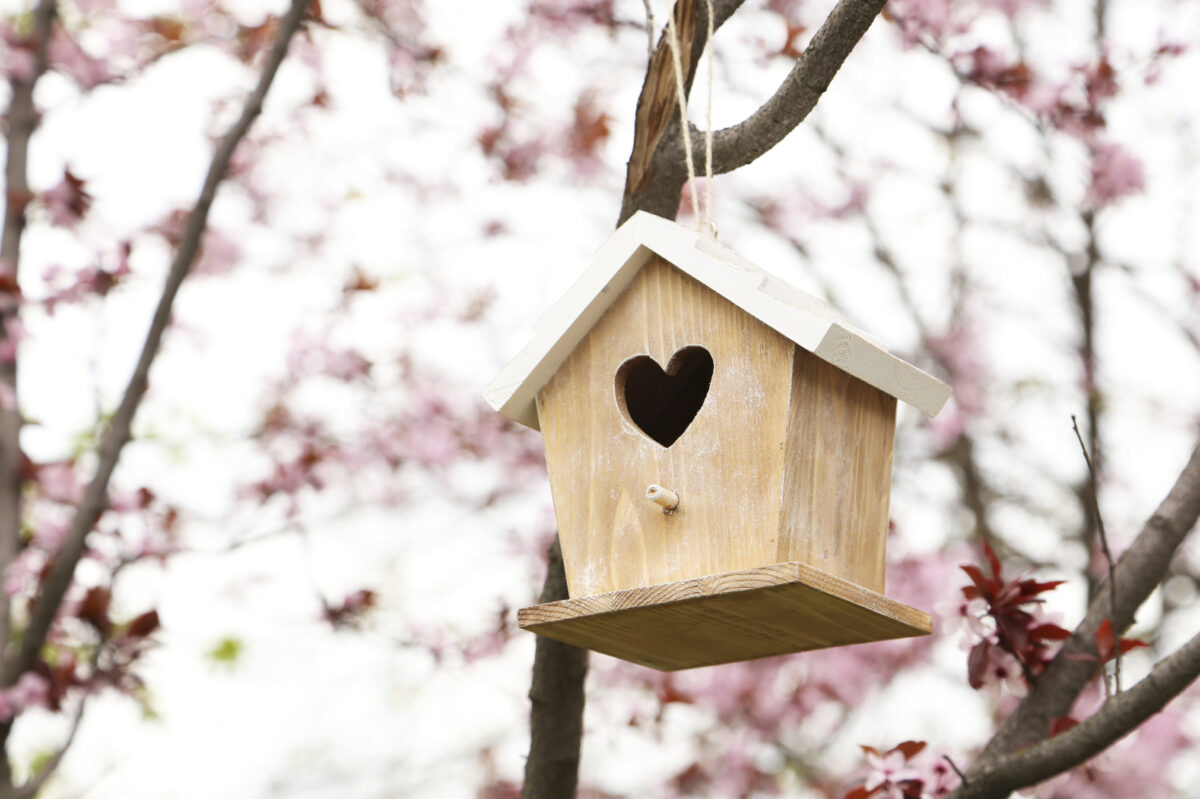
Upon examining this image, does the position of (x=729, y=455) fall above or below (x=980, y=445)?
below

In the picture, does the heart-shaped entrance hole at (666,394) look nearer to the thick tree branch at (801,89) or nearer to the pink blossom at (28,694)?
the thick tree branch at (801,89)

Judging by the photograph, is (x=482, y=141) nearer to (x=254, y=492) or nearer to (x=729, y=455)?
(x=254, y=492)

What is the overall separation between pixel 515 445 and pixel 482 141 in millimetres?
1499

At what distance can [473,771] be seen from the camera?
20.4ft

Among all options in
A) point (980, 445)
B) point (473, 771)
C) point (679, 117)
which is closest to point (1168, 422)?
point (980, 445)

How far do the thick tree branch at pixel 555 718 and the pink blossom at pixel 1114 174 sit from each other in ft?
10.2

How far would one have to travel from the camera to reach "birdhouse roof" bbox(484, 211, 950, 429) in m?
1.41

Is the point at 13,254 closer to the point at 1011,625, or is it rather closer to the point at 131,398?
the point at 131,398

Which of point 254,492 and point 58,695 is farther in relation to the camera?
point 254,492

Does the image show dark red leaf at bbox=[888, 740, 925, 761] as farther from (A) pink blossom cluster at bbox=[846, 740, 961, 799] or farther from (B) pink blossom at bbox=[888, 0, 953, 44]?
(B) pink blossom at bbox=[888, 0, 953, 44]

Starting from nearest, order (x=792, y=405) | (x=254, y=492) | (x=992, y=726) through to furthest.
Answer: (x=792, y=405), (x=254, y=492), (x=992, y=726)

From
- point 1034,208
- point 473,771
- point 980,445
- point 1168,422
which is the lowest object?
point 473,771

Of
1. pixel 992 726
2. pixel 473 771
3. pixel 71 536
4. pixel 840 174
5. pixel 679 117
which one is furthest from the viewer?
pixel 473 771

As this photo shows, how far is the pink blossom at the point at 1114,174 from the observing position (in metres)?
4.14
